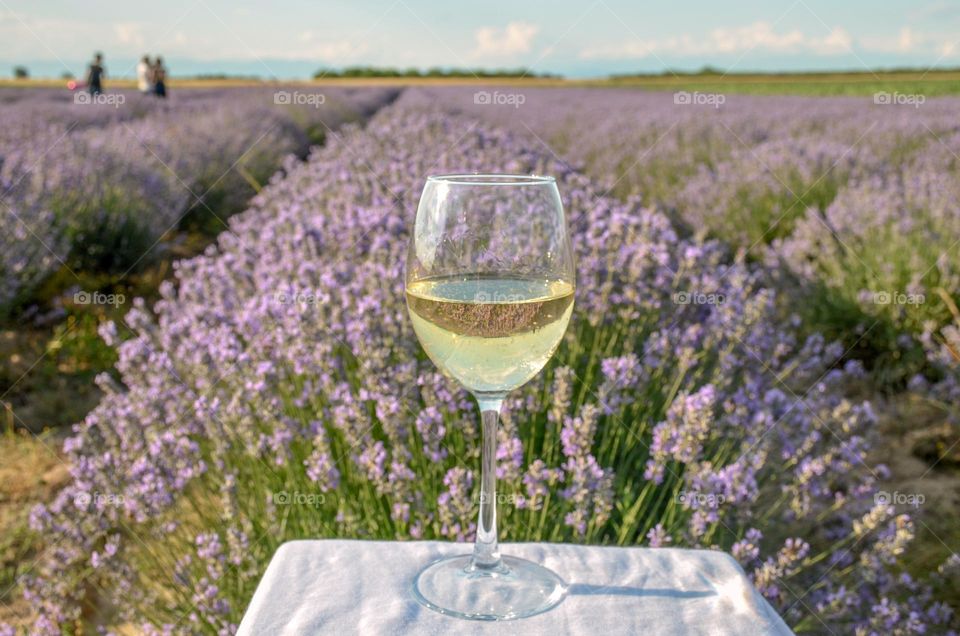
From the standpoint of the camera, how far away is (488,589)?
1188 mm

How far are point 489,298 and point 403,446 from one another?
1142 mm

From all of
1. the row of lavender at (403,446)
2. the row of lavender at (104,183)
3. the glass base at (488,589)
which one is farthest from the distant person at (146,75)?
the glass base at (488,589)

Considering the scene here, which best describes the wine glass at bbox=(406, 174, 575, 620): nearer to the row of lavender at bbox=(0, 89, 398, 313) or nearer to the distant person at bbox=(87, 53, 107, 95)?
the row of lavender at bbox=(0, 89, 398, 313)

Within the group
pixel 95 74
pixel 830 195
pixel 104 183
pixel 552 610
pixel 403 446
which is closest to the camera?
pixel 552 610

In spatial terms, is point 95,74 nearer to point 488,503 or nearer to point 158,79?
point 158,79

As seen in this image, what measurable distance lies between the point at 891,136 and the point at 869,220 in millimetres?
3722

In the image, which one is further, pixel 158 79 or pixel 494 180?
pixel 158 79

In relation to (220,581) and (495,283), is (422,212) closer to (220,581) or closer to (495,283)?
(495,283)

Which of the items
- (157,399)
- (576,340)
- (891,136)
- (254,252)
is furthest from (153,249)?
(891,136)

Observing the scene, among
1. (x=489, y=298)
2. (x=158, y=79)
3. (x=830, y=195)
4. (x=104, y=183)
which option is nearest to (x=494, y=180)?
(x=489, y=298)

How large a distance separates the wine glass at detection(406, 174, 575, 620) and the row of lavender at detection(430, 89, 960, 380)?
3590 millimetres

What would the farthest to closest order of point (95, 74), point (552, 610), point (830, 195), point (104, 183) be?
point (95, 74)
point (830, 195)
point (104, 183)
point (552, 610)

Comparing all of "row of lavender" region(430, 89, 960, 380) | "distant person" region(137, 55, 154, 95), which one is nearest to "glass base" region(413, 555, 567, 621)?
"row of lavender" region(430, 89, 960, 380)

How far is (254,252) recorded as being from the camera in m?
4.01
